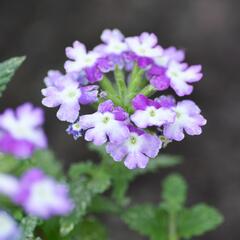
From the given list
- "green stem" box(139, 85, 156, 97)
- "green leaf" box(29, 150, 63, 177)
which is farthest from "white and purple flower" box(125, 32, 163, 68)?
"green leaf" box(29, 150, 63, 177)

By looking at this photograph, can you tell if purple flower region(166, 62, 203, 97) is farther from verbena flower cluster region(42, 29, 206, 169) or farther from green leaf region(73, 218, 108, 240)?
green leaf region(73, 218, 108, 240)

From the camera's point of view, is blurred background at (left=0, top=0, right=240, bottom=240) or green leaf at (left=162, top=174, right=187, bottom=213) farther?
blurred background at (left=0, top=0, right=240, bottom=240)

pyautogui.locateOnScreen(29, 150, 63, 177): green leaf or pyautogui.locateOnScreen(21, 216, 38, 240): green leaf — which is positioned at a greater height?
pyautogui.locateOnScreen(29, 150, 63, 177): green leaf

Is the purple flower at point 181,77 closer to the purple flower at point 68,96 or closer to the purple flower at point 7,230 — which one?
the purple flower at point 68,96

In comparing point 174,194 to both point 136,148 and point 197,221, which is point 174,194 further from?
point 136,148

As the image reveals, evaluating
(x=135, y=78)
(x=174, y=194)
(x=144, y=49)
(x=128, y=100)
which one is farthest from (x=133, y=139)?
(x=174, y=194)

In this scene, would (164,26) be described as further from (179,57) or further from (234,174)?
(179,57)
